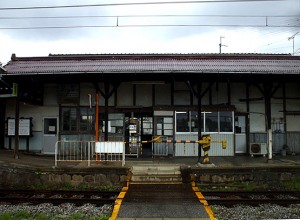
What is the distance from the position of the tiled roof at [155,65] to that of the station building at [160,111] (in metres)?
0.06

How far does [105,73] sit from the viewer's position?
1266 cm

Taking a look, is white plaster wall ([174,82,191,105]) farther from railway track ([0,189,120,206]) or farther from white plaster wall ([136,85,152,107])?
railway track ([0,189,120,206])

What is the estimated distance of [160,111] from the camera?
50.0 feet

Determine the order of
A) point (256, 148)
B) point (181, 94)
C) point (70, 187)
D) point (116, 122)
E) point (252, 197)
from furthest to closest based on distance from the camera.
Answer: point (116, 122)
point (181, 94)
point (256, 148)
point (70, 187)
point (252, 197)

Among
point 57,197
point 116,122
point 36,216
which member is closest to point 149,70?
point 116,122

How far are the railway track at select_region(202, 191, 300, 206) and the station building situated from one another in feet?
16.5

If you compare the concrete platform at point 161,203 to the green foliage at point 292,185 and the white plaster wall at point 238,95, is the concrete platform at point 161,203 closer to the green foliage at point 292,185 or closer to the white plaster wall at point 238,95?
the green foliage at point 292,185

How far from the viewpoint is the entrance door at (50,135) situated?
624 inches

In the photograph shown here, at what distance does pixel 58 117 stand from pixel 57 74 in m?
3.76

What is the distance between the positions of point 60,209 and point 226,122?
9541 mm

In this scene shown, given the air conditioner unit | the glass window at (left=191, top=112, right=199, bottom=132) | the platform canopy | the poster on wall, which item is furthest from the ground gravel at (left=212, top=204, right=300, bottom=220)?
the poster on wall

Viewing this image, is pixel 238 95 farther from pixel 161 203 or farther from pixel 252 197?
pixel 161 203

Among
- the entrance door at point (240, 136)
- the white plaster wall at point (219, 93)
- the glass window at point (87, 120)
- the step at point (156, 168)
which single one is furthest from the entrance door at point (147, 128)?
the step at point (156, 168)

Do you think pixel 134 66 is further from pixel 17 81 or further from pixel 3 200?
pixel 3 200
